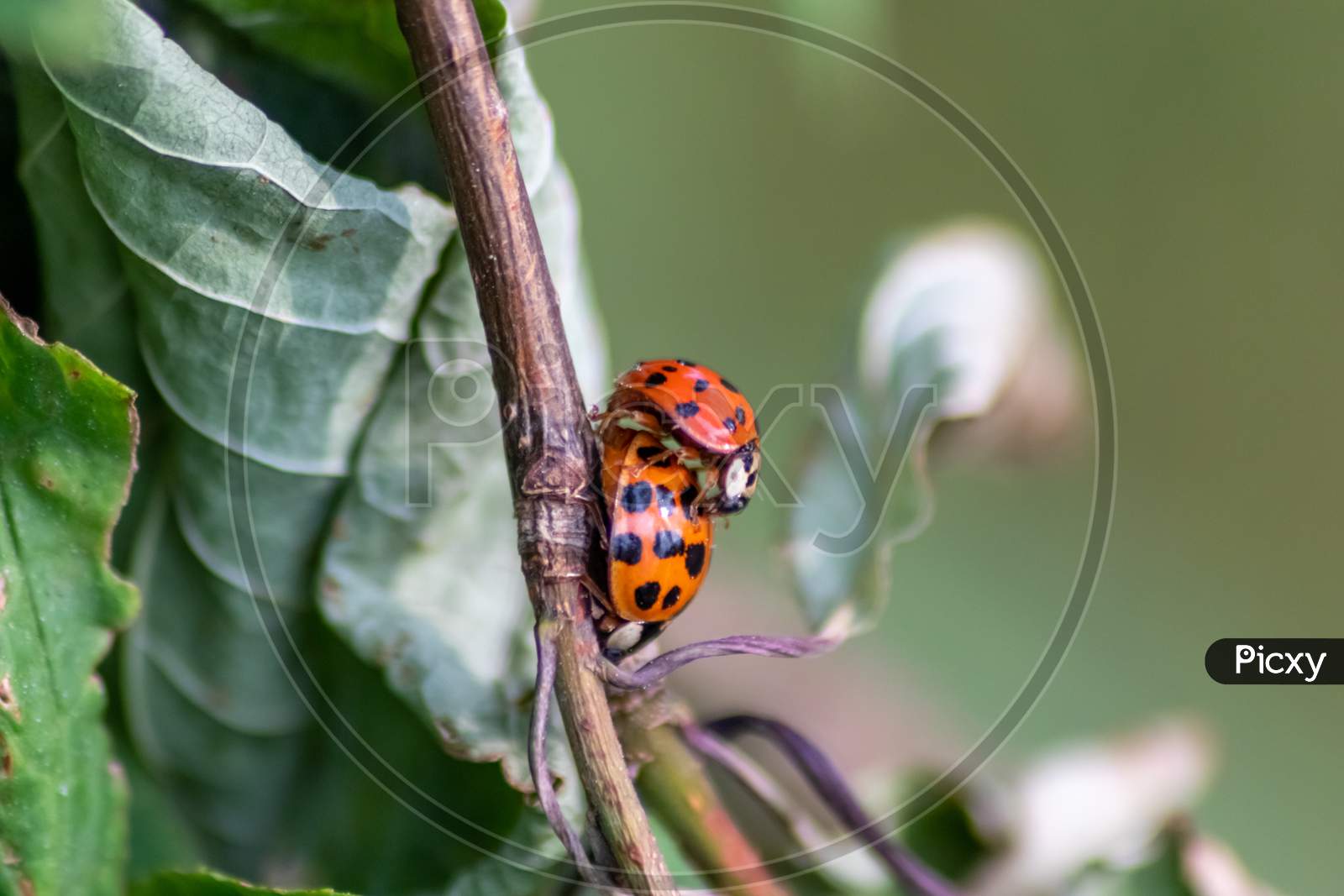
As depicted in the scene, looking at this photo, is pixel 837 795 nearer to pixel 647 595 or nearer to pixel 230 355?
pixel 647 595

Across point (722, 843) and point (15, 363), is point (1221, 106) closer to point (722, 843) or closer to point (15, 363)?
point (722, 843)

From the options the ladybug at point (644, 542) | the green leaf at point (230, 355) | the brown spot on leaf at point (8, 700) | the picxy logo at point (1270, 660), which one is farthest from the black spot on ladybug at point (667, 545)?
the picxy logo at point (1270, 660)

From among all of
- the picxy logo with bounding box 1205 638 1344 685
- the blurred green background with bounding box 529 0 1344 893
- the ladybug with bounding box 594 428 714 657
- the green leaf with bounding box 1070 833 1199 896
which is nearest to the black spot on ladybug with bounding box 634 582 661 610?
the ladybug with bounding box 594 428 714 657

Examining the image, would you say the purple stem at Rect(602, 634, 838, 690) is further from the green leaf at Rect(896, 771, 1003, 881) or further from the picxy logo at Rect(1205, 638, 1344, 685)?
the picxy logo at Rect(1205, 638, 1344, 685)

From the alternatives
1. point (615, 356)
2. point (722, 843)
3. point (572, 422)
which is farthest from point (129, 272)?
point (615, 356)

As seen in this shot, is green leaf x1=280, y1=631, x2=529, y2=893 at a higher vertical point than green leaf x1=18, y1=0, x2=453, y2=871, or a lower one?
lower

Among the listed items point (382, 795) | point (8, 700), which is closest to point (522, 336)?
point (8, 700)

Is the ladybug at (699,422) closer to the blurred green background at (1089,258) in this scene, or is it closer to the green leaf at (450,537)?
the green leaf at (450,537)
